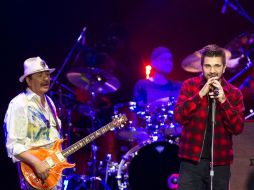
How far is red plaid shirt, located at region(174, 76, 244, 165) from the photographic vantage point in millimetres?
4062

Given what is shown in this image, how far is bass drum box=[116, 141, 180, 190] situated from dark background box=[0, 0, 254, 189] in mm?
2424

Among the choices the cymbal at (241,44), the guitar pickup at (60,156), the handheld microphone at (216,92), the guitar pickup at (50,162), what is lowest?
the guitar pickup at (50,162)

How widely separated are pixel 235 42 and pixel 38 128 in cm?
388

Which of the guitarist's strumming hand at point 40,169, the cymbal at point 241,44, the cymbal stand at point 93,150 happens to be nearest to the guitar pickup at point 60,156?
the guitarist's strumming hand at point 40,169

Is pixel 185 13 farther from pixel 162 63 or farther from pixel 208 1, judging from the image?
pixel 162 63

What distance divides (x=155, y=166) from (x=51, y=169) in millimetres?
2351

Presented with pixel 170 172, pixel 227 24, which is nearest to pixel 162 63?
pixel 227 24

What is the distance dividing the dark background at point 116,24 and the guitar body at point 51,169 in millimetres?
3364

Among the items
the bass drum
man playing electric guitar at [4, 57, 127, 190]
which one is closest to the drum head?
the bass drum

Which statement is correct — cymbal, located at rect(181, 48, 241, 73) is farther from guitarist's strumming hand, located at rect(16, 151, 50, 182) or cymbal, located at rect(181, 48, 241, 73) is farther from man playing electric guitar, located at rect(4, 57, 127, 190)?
guitarist's strumming hand, located at rect(16, 151, 50, 182)

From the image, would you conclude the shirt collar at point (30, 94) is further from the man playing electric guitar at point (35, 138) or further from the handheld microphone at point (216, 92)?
the handheld microphone at point (216, 92)

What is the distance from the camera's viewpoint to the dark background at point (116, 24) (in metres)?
8.34

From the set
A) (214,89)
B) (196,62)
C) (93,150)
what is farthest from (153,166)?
(214,89)

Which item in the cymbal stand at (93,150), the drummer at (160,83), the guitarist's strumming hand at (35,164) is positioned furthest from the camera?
the drummer at (160,83)
